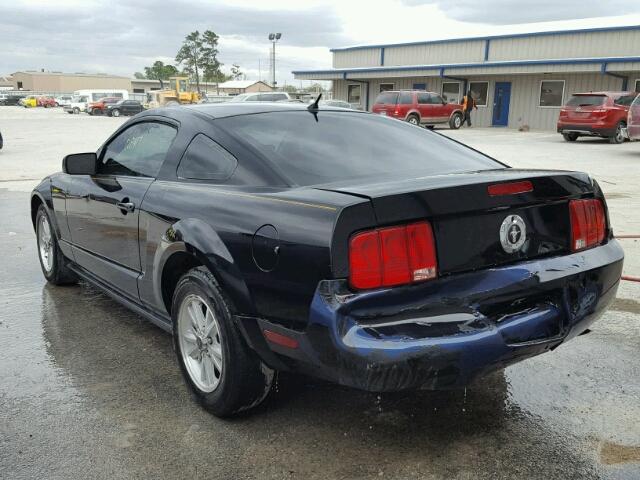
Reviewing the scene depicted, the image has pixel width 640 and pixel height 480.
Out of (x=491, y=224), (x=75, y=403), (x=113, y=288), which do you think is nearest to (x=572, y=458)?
(x=491, y=224)

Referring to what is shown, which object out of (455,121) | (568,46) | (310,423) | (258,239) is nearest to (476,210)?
(258,239)

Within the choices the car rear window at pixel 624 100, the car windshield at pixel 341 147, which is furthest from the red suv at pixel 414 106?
the car windshield at pixel 341 147

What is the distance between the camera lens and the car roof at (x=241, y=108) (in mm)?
3426

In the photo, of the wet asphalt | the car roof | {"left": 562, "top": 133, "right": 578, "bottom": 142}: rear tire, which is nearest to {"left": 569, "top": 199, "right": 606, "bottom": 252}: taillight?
the wet asphalt

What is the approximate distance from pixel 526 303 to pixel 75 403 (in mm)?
2248

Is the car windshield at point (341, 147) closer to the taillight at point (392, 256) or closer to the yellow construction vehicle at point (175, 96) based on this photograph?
the taillight at point (392, 256)

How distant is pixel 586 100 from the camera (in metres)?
19.4

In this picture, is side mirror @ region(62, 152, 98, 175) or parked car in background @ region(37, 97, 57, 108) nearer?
side mirror @ region(62, 152, 98, 175)

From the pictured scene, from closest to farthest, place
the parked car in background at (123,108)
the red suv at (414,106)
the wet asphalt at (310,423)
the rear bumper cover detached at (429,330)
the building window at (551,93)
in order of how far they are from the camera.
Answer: the rear bumper cover detached at (429,330), the wet asphalt at (310,423), the red suv at (414,106), the building window at (551,93), the parked car in background at (123,108)

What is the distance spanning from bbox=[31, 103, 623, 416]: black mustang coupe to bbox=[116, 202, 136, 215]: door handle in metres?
0.01

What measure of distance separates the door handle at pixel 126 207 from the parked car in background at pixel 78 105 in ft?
178

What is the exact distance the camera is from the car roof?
343 cm

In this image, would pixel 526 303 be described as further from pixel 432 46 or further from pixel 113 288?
pixel 432 46

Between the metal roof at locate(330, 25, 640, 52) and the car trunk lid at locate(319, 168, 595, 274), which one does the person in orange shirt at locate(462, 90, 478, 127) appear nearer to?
the metal roof at locate(330, 25, 640, 52)
